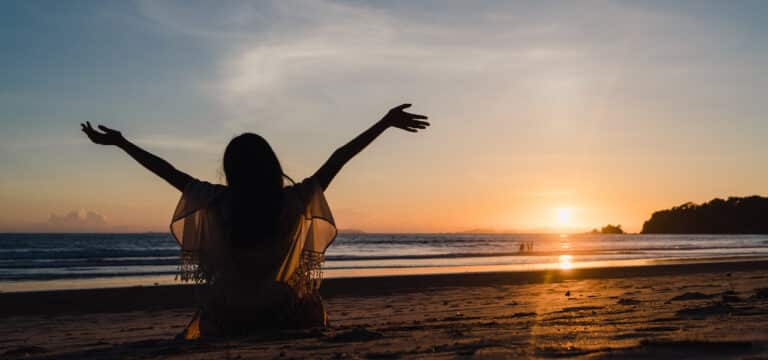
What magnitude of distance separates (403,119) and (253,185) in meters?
1.20

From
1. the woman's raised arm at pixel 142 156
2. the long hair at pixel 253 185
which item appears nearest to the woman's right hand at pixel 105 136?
the woman's raised arm at pixel 142 156

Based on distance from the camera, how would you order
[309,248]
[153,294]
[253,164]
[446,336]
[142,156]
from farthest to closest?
[153,294], [309,248], [446,336], [142,156], [253,164]

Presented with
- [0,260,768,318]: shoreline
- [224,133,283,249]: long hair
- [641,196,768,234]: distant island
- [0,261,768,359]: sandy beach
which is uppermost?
[641,196,768,234]: distant island

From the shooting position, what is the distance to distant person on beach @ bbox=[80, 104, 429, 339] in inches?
172

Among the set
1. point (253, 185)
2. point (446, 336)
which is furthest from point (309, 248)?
point (446, 336)

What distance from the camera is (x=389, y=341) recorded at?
4438mm

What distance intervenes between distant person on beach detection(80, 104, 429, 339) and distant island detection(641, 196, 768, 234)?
154444mm

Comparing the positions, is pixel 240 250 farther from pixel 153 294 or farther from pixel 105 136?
pixel 153 294

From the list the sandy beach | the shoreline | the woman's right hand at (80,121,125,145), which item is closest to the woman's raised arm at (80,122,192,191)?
the woman's right hand at (80,121,125,145)

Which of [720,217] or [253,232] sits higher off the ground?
[720,217]

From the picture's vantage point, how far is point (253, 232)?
179 inches

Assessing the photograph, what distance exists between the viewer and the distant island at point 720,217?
458 feet

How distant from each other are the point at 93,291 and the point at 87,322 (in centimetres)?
618

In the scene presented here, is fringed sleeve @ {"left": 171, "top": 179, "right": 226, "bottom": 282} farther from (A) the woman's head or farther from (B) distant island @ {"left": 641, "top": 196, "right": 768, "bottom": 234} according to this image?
(B) distant island @ {"left": 641, "top": 196, "right": 768, "bottom": 234}
